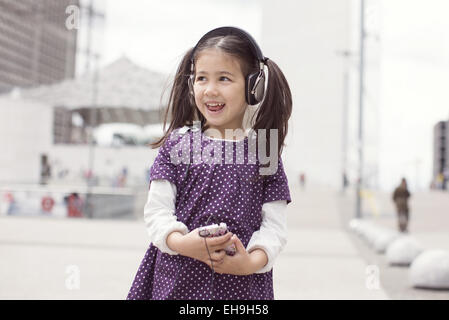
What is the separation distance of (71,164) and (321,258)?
36.7 meters

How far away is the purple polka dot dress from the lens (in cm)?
201

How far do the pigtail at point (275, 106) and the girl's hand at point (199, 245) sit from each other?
1.36 feet

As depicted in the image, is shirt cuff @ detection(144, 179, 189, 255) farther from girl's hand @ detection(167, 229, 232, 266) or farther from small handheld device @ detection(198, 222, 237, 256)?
small handheld device @ detection(198, 222, 237, 256)

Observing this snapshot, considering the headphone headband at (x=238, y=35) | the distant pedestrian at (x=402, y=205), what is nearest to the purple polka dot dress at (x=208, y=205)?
the headphone headband at (x=238, y=35)

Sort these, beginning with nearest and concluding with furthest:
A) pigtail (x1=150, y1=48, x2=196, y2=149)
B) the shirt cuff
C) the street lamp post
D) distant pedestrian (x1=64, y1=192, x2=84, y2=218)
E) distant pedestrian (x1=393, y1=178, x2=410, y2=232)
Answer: the shirt cuff
pigtail (x1=150, y1=48, x2=196, y2=149)
distant pedestrian (x1=393, y1=178, x2=410, y2=232)
the street lamp post
distant pedestrian (x1=64, y1=192, x2=84, y2=218)

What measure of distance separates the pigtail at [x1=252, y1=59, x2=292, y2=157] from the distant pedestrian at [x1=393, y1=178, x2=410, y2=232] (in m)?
14.1

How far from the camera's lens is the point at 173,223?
1.95 m

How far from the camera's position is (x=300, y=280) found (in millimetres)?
7633

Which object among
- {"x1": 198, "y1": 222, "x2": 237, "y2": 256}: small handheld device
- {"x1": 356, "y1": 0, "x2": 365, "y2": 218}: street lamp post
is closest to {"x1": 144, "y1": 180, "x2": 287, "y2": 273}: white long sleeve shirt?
{"x1": 198, "y1": 222, "x2": 237, "y2": 256}: small handheld device

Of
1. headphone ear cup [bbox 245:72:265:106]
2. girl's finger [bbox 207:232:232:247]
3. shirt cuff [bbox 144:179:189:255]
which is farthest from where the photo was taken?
headphone ear cup [bbox 245:72:265:106]

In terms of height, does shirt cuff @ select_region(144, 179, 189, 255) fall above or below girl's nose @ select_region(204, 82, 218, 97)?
below

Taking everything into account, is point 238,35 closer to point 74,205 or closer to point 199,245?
point 199,245

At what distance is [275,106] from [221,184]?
0.33 metres

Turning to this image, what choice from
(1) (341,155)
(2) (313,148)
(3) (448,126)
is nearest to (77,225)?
(2) (313,148)
